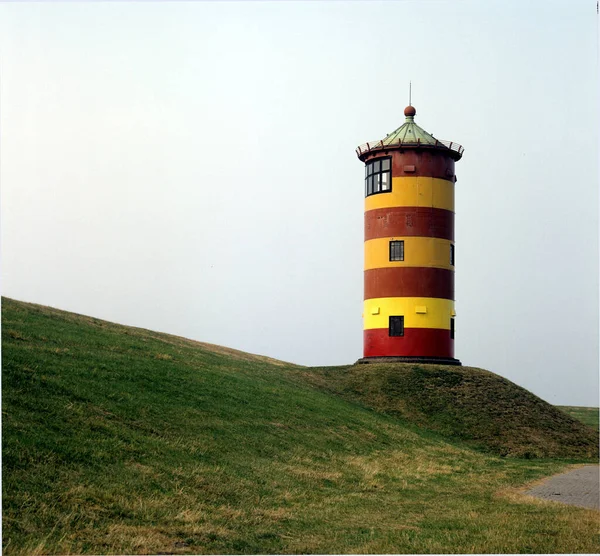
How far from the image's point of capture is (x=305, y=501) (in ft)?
55.1

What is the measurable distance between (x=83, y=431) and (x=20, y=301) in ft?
68.1

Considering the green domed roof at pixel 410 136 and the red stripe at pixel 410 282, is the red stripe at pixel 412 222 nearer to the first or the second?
the red stripe at pixel 410 282

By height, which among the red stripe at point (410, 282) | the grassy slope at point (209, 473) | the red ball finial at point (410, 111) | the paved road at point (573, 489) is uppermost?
the red ball finial at point (410, 111)

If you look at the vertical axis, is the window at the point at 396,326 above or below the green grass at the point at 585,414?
above

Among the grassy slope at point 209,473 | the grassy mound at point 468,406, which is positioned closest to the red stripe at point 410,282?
the grassy mound at point 468,406

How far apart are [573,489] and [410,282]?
21.8 metres

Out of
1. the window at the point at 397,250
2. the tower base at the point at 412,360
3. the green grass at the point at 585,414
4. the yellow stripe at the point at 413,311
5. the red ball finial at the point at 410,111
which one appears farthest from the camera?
the green grass at the point at 585,414

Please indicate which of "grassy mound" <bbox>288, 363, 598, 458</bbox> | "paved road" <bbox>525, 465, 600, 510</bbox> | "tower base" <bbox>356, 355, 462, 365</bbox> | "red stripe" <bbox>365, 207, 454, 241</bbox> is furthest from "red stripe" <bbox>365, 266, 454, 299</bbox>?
"paved road" <bbox>525, 465, 600, 510</bbox>

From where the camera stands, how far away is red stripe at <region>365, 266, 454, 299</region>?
143 feet

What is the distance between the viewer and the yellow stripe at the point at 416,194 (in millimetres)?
44219

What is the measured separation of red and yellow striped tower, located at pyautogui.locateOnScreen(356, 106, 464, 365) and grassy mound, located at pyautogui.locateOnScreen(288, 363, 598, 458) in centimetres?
177

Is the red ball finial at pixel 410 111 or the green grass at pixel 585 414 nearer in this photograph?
the red ball finial at pixel 410 111

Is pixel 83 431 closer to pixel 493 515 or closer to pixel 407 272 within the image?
pixel 493 515

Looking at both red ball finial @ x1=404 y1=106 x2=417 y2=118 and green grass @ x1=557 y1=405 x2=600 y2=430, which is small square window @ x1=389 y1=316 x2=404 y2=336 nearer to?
→ red ball finial @ x1=404 y1=106 x2=417 y2=118
